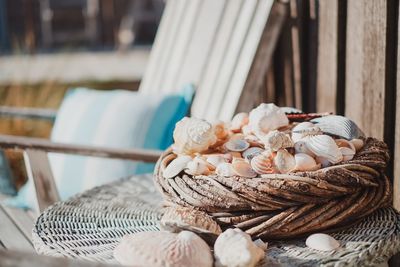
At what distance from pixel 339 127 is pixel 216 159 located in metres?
0.27

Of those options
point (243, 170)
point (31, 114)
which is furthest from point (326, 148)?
point (31, 114)

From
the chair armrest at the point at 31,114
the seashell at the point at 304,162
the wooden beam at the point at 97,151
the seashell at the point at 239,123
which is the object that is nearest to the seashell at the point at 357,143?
the seashell at the point at 304,162

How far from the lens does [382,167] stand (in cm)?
136

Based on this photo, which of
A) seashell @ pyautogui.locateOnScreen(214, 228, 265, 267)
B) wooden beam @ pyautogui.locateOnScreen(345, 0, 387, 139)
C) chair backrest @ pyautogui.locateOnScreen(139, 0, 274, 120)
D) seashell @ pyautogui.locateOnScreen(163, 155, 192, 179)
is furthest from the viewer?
chair backrest @ pyautogui.locateOnScreen(139, 0, 274, 120)

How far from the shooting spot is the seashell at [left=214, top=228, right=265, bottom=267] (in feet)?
3.72

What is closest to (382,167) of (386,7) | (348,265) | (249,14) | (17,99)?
(348,265)

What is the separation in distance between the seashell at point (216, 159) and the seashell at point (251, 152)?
0.04 m

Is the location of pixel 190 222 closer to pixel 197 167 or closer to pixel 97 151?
pixel 197 167

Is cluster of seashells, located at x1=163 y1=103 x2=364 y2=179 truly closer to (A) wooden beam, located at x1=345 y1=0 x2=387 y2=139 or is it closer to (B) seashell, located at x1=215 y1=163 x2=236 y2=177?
(B) seashell, located at x1=215 y1=163 x2=236 y2=177

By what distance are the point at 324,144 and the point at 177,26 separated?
1.50 meters

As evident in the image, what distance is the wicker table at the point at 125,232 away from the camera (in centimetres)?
122

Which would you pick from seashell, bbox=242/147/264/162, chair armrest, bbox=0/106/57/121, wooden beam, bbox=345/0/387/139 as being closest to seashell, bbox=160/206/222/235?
seashell, bbox=242/147/264/162

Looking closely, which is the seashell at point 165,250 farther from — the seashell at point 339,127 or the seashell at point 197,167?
the seashell at point 339,127

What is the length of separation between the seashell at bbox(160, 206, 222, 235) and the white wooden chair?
2.25ft
